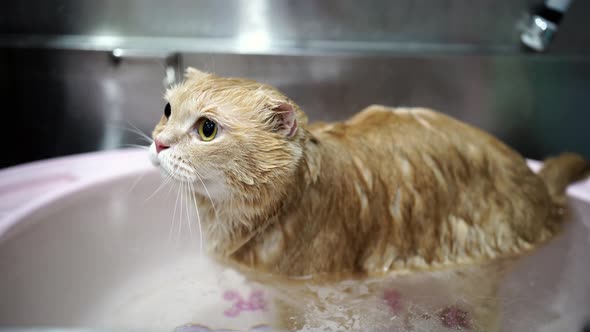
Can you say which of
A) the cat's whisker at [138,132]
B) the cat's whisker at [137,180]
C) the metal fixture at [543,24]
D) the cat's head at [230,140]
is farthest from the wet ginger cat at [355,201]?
the metal fixture at [543,24]

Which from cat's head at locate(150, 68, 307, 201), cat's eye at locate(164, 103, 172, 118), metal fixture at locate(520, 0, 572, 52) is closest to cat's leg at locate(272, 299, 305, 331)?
cat's head at locate(150, 68, 307, 201)

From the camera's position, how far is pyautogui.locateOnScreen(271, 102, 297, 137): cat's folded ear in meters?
0.67

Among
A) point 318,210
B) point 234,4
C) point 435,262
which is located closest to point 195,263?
point 318,210

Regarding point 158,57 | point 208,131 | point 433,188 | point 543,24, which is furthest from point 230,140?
point 543,24

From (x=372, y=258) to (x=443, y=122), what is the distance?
0.25m

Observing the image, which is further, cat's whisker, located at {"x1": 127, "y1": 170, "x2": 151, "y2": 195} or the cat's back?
cat's whisker, located at {"x1": 127, "y1": 170, "x2": 151, "y2": 195}

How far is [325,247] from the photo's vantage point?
0.77 meters

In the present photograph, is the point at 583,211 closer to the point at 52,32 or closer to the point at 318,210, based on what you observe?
the point at 318,210

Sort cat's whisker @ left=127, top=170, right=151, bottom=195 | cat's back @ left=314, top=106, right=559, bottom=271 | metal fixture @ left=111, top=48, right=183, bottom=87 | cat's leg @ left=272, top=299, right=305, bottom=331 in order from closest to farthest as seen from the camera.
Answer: cat's leg @ left=272, top=299, right=305, bottom=331
cat's back @ left=314, top=106, right=559, bottom=271
cat's whisker @ left=127, top=170, right=151, bottom=195
metal fixture @ left=111, top=48, right=183, bottom=87

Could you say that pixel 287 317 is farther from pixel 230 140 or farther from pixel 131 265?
pixel 131 265

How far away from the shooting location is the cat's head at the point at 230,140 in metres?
0.66

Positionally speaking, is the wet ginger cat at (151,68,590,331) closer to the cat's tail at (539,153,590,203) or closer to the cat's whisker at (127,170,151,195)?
the cat's tail at (539,153,590,203)

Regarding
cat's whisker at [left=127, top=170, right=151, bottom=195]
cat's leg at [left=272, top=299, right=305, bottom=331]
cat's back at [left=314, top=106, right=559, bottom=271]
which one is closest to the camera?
cat's leg at [left=272, top=299, right=305, bottom=331]

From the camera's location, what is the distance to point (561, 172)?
3.34 ft
